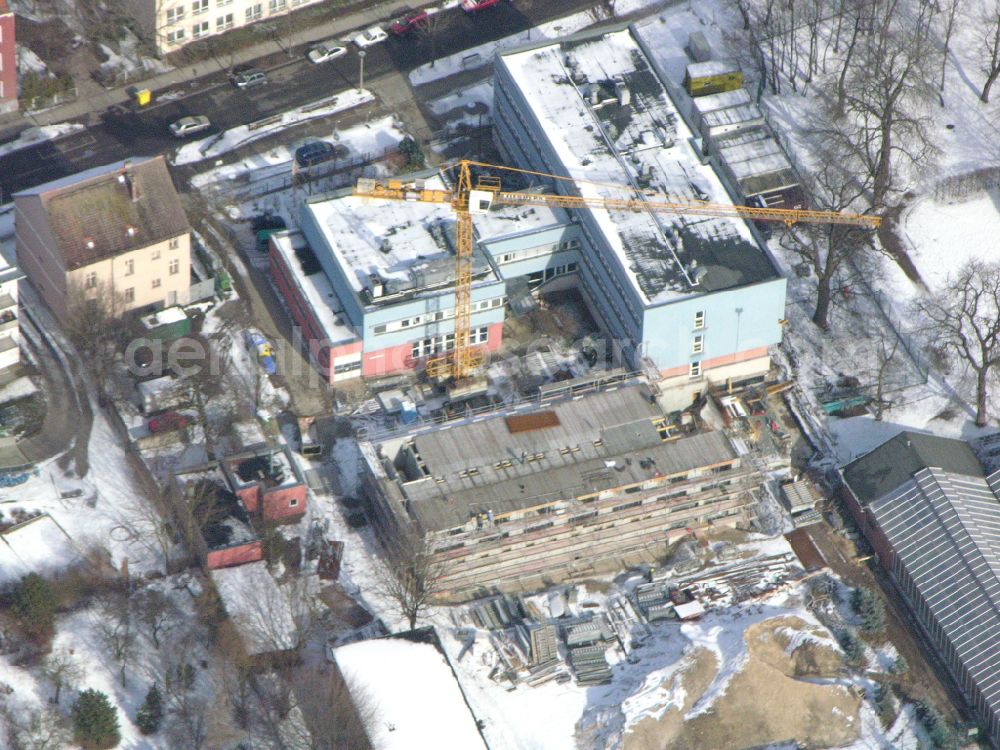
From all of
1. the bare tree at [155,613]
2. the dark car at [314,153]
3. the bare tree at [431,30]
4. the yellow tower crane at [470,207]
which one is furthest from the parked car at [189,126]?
the bare tree at [155,613]

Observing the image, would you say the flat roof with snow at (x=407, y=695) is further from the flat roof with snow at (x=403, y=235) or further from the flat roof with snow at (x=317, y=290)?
the flat roof with snow at (x=403, y=235)

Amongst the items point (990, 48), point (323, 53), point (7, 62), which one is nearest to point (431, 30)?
point (323, 53)

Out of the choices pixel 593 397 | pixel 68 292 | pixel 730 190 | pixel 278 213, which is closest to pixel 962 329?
pixel 730 190

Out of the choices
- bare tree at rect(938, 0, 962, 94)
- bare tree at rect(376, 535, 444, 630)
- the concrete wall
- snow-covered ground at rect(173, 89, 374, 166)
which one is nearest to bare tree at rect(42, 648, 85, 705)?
bare tree at rect(376, 535, 444, 630)

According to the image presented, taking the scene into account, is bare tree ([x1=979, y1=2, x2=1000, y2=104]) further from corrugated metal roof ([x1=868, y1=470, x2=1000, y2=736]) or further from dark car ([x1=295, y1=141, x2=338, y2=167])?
dark car ([x1=295, y1=141, x2=338, y2=167])

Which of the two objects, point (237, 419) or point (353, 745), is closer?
point (353, 745)

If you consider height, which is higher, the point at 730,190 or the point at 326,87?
the point at 326,87

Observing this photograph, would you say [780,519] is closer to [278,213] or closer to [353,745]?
[353,745]

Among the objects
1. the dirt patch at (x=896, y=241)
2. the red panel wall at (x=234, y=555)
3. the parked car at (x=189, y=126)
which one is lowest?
the red panel wall at (x=234, y=555)
